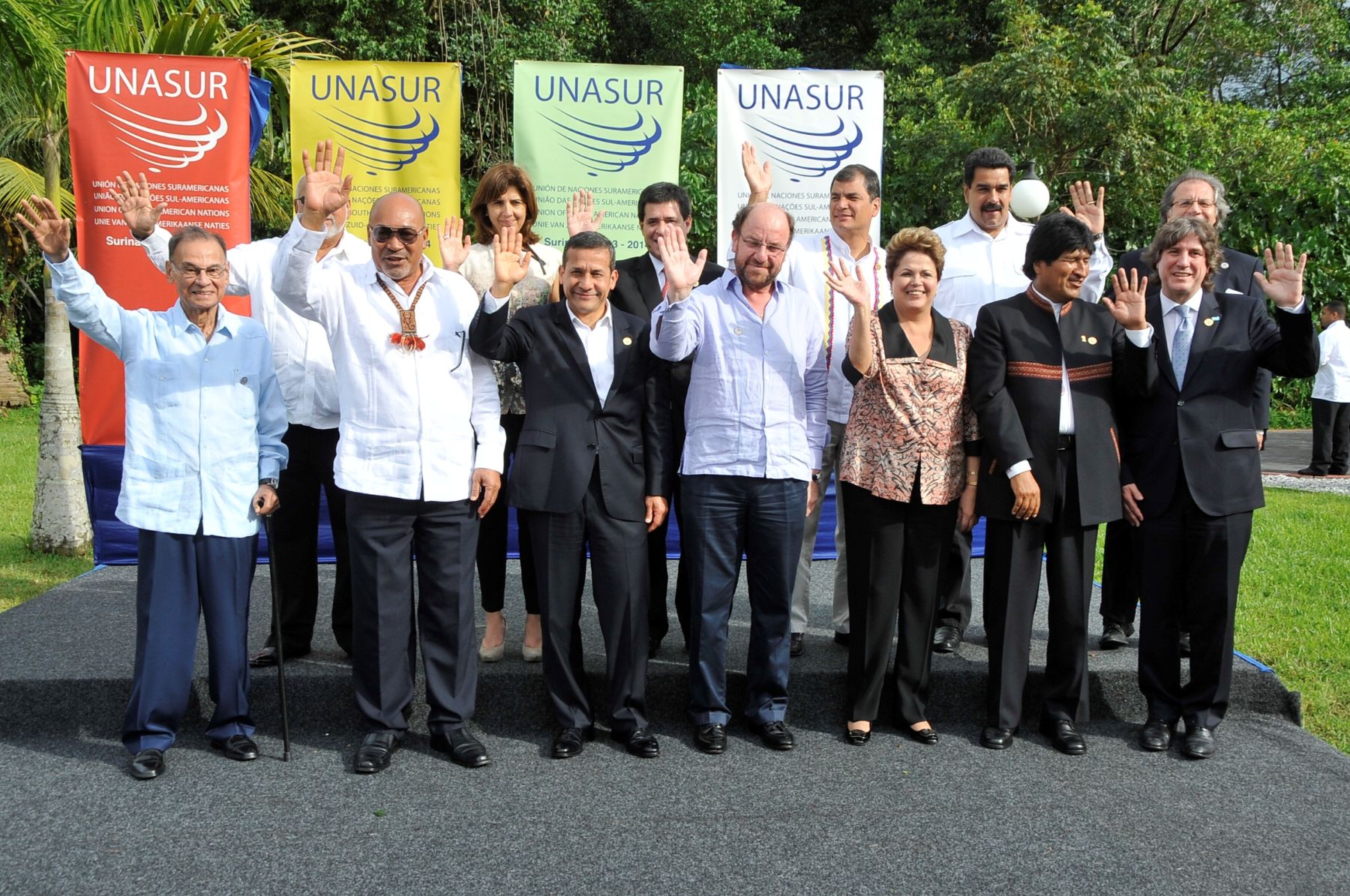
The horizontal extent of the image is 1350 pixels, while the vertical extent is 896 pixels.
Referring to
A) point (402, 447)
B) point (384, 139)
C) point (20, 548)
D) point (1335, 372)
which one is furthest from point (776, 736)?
point (1335, 372)

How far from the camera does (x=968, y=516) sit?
4.09 meters

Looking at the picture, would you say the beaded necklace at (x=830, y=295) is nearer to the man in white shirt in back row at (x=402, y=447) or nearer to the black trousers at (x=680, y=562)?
the black trousers at (x=680, y=562)

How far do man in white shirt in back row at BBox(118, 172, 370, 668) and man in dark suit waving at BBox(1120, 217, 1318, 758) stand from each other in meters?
2.89

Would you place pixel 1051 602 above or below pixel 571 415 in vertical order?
below

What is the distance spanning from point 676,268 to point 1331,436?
35.9ft

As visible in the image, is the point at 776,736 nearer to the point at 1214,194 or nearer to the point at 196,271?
the point at 196,271

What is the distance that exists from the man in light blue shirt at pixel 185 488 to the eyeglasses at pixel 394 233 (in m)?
0.53

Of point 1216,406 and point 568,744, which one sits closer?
point 568,744

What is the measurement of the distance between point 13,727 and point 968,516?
11.3 ft

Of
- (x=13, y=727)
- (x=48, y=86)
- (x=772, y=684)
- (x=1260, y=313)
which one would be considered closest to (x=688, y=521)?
(x=772, y=684)

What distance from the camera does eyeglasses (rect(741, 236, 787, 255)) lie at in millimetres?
3863

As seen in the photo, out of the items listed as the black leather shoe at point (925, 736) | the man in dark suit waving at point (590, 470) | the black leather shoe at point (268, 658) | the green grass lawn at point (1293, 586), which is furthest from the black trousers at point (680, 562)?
the green grass lawn at point (1293, 586)

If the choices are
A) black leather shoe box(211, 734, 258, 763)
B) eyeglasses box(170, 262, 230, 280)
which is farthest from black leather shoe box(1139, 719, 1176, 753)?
eyeglasses box(170, 262, 230, 280)

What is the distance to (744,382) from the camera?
3.93 m
